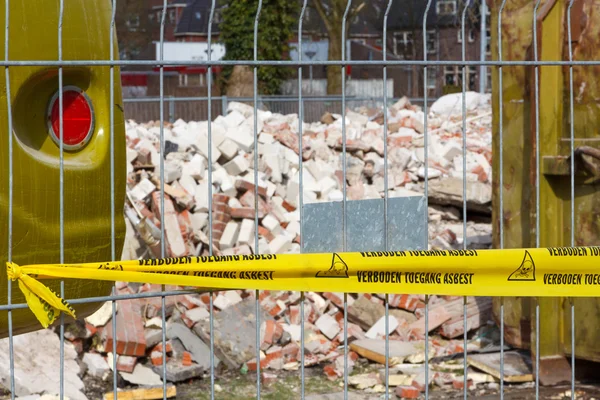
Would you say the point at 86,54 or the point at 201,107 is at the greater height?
the point at 201,107

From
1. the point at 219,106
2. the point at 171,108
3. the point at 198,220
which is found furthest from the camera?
the point at 219,106

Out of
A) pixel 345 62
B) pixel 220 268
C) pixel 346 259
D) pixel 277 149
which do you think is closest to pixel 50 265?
pixel 220 268

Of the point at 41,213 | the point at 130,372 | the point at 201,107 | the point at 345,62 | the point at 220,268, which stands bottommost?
the point at 130,372

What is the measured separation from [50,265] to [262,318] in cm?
471

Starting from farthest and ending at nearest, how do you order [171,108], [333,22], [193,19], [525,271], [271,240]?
1. [193,19]
2. [333,22]
3. [171,108]
4. [271,240]
5. [525,271]

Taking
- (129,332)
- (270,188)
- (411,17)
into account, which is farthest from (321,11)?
(129,332)

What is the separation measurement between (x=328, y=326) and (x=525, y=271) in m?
4.34

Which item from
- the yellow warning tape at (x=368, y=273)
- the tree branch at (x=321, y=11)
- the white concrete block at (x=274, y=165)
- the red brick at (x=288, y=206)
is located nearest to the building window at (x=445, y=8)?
the tree branch at (x=321, y=11)

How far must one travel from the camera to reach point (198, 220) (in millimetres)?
10078

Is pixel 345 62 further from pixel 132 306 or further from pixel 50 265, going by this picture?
pixel 132 306

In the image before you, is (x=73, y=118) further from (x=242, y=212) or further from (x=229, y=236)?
(x=242, y=212)

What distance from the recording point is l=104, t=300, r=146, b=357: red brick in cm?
709

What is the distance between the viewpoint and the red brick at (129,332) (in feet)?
23.3

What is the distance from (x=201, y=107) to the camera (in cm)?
2431
